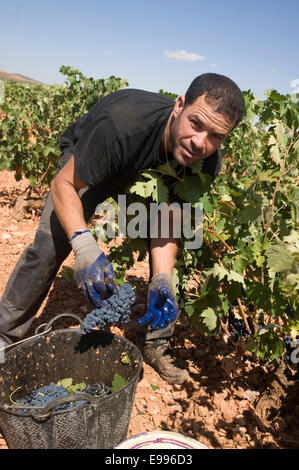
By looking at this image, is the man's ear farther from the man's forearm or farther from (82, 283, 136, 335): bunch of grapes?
(82, 283, 136, 335): bunch of grapes

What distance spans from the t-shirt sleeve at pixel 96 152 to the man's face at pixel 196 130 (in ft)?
1.11

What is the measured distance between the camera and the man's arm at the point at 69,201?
2207mm

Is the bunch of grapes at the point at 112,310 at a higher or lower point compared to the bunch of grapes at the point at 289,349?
higher

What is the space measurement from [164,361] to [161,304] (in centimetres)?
67

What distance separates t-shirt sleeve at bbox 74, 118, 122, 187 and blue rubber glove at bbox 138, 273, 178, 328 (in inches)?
29.0

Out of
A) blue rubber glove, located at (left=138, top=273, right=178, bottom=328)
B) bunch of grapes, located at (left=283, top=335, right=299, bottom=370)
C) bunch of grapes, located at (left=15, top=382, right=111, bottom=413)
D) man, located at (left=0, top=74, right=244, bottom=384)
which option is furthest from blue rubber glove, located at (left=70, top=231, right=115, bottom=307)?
bunch of grapes, located at (left=283, top=335, right=299, bottom=370)

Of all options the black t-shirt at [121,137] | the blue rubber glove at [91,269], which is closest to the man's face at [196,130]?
the black t-shirt at [121,137]

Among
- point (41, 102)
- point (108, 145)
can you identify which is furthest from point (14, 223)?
point (108, 145)

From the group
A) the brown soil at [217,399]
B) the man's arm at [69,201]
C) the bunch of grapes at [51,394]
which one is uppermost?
the man's arm at [69,201]

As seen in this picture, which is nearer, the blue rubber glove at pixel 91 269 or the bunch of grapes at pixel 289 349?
the blue rubber glove at pixel 91 269

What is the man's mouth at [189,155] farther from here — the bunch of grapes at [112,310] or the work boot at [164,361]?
the work boot at [164,361]
